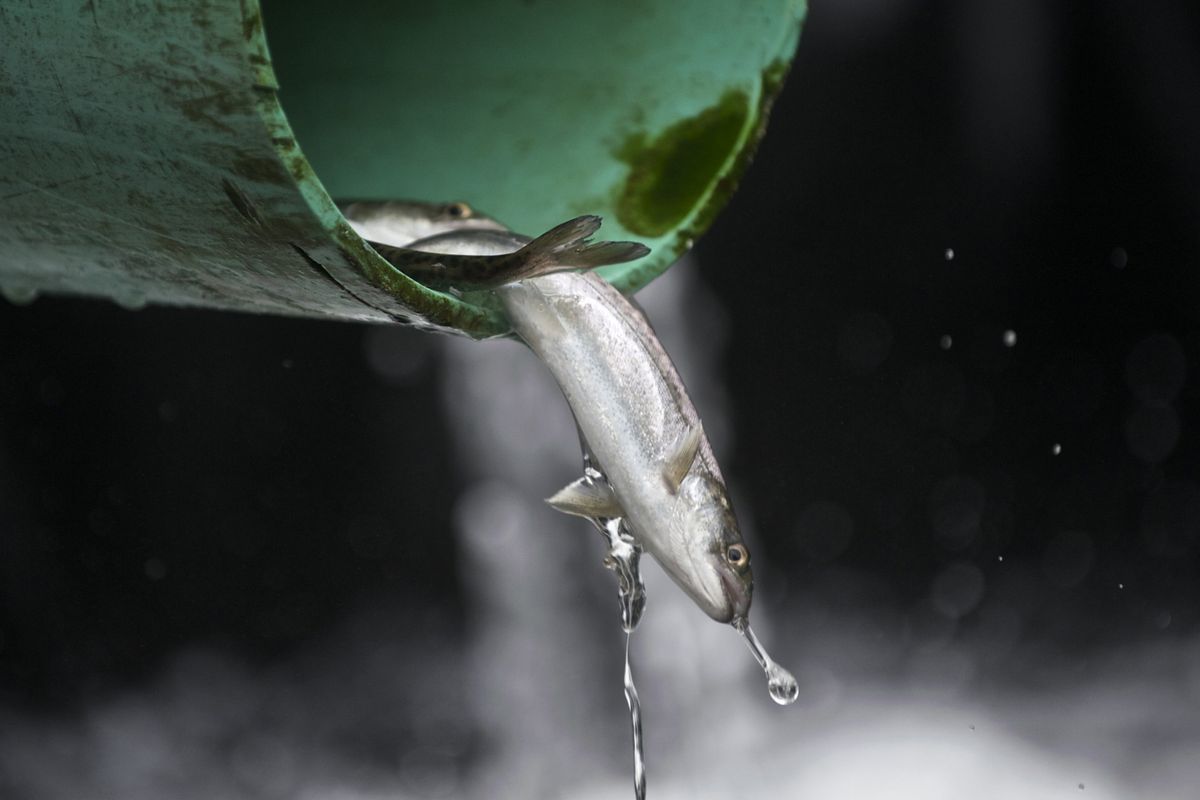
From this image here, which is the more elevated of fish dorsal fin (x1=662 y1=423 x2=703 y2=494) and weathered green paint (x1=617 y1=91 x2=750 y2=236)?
weathered green paint (x1=617 y1=91 x2=750 y2=236)

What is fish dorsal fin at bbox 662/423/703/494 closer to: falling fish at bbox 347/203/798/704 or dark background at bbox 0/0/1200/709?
falling fish at bbox 347/203/798/704

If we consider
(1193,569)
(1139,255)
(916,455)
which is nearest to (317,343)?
(916,455)

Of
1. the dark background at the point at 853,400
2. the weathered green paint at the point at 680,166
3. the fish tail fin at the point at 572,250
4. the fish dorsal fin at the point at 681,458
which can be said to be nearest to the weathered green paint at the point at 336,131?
the weathered green paint at the point at 680,166

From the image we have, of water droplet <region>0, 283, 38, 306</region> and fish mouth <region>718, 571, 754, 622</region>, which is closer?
fish mouth <region>718, 571, 754, 622</region>

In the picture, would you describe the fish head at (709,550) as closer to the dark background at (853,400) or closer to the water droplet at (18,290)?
the water droplet at (18,290)

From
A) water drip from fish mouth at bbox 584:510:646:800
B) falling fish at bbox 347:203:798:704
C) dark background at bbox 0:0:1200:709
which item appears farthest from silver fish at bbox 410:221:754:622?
dark background at bbox 0:0:1200:709

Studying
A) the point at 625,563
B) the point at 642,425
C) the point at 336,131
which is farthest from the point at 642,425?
the point at 336,131

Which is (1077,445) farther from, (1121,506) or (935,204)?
(935,204)
